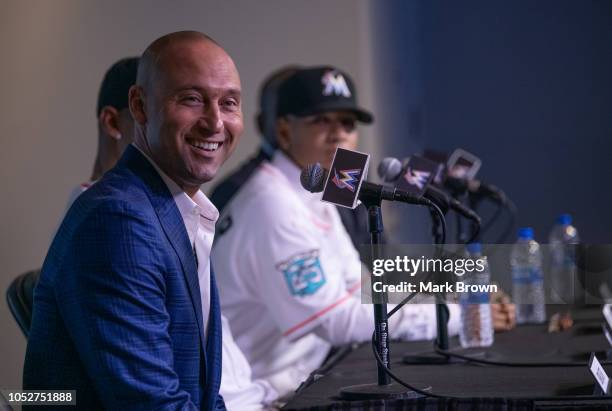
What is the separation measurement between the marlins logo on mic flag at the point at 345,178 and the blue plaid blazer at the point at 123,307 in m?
0.24

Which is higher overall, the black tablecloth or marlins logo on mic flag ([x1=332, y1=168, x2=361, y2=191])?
marlins logo on mic flag ([x1=332, y1=168, x2=361, y2=191])

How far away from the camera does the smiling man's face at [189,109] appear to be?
1297 millimetres

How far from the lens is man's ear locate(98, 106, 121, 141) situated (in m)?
1.75

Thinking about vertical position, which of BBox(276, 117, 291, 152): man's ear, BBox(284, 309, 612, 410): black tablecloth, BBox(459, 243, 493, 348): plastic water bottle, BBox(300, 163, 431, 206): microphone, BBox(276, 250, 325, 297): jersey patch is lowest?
BBox(284, 309, 612, 410): black tablecloth

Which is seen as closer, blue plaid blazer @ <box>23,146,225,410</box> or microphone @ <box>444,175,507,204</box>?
blue plaid blazer @ <box>23,146,225,410</box>

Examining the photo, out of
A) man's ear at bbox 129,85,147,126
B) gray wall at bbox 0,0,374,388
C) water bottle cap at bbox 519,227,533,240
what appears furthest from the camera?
water bottle cap at bbox 519,227,533,240

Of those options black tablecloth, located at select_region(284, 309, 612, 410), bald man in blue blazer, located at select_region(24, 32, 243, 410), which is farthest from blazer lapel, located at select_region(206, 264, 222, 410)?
black tablecloth, located at select_region(284, 309, 612, 410)

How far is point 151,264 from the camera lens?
117cm

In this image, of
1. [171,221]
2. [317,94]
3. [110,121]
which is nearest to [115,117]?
[110,121]

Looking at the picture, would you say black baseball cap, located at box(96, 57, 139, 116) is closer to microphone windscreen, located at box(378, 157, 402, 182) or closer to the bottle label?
microphone windscreen, located at box(378, 157, 402, 182)

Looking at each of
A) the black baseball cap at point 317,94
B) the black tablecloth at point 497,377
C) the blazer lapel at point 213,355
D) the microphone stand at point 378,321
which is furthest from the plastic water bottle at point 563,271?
the blazer lapel at point 213,355

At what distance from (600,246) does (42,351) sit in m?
1.61

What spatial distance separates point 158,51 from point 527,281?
5.32 ft

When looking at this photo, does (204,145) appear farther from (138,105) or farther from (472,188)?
(472,188)
